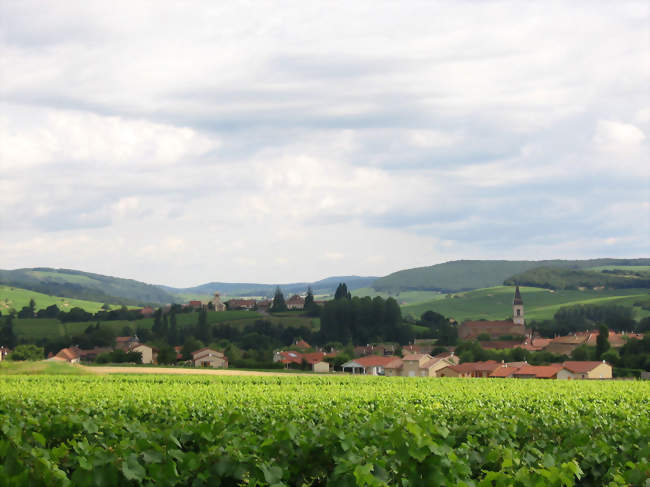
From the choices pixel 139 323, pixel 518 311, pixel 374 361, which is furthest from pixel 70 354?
pixel 518 311

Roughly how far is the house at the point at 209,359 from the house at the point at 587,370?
50.4 m

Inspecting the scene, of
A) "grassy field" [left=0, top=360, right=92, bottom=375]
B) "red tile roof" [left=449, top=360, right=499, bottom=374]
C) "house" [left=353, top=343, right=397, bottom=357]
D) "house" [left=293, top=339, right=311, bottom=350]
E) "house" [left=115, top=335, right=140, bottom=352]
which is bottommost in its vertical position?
"house" [left=353, top=343, right=397, bottom=357]

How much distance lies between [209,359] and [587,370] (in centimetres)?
5860

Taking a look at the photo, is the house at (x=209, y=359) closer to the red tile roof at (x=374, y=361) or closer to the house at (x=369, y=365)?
the house at (x=369, y=365)

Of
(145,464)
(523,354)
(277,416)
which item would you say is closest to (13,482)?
(145,464)

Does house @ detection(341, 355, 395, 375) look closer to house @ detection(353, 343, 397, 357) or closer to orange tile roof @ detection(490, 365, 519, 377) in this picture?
orange tile roof @ detection(490, 365, 519, 377)

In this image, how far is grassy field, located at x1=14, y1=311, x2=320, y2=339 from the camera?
16175 cm

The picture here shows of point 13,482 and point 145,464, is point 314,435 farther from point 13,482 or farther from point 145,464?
point 13,482

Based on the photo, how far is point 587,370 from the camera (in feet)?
285

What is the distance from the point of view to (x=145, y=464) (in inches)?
348

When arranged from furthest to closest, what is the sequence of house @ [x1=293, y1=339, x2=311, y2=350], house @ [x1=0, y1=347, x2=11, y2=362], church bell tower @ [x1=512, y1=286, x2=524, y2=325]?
church bell tower @ [x1=512, y1=286, x2=524, y2=325] < house @ [x1=293, y1=339, x2=311, y2=350] < house @ [x1=0, y1=347, x2=11, y2=362]

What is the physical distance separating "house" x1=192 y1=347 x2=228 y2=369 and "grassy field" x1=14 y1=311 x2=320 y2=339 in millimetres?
42650

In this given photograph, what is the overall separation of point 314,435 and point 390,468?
1.72 m

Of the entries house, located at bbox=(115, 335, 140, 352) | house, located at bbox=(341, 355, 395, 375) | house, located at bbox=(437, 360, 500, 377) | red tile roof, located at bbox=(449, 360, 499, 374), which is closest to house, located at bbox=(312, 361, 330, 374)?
house, located at bbox=(341, 355, 395, 375)
